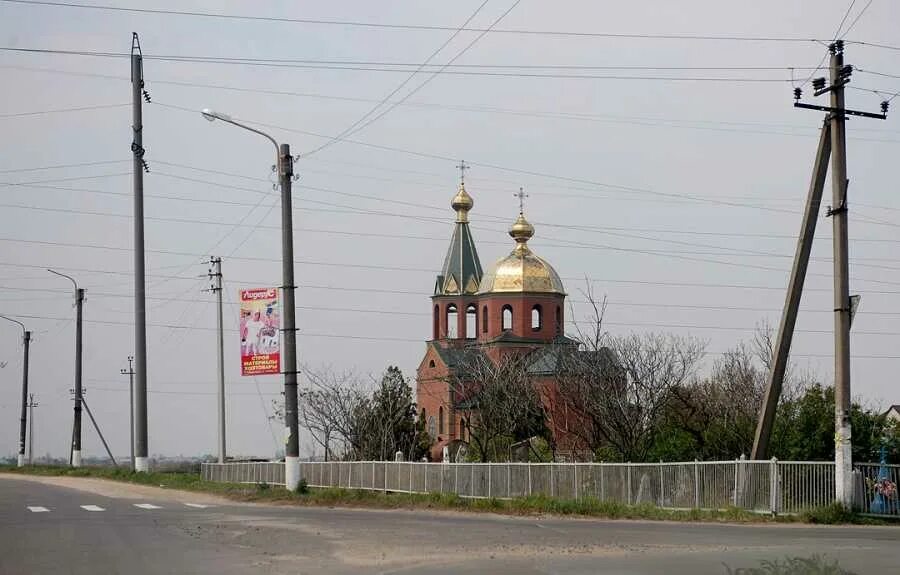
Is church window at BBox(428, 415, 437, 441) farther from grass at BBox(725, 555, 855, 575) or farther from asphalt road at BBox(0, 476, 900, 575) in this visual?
grass at BBox(725, 555, 855, 575)

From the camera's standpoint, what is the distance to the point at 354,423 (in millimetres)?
69625

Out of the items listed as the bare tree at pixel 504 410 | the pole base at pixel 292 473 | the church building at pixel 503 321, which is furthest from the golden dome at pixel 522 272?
the pole base at pixel 292 473

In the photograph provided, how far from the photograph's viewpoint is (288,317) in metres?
29.6

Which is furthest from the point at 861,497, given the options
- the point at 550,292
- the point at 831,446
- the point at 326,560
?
the point at 550,292

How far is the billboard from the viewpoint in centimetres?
3291

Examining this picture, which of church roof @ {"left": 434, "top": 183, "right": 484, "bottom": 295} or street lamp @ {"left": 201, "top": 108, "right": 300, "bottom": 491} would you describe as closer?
street lamp @ {"left": 201, "top": 108, "right": 300, "bottom": 491}

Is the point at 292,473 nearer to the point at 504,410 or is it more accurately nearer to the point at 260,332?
the point at 260,332

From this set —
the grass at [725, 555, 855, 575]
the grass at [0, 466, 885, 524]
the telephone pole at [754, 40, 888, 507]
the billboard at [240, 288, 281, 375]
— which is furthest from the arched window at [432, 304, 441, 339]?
the grass at [725, 555, 855, 575]

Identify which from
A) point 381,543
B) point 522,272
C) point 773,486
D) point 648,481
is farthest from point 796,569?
point 522,272

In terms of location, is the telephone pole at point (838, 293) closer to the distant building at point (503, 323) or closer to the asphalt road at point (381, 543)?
the asphalt road at point (381, 543)

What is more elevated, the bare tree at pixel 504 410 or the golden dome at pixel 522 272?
the golden dome at pixel 522 272

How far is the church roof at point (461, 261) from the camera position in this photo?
92.9 metres

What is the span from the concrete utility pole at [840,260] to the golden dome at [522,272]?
187ft

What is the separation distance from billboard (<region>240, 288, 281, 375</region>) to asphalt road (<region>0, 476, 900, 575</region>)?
8.92m
